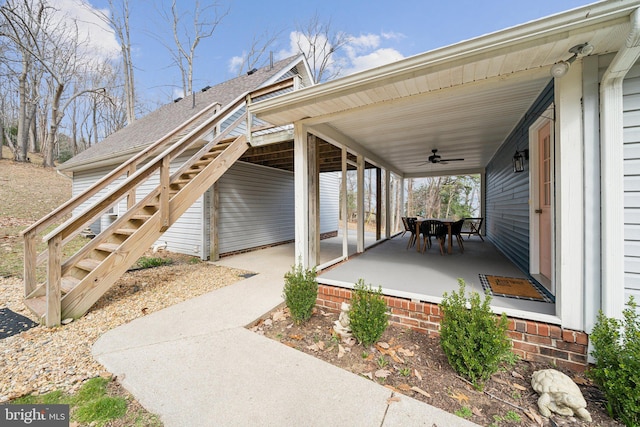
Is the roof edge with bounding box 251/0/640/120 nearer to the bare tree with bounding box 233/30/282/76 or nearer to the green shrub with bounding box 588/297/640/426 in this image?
the green shrub with bounding box 588/297/640/426

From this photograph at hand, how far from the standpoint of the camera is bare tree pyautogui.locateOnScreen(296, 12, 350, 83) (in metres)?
14.1

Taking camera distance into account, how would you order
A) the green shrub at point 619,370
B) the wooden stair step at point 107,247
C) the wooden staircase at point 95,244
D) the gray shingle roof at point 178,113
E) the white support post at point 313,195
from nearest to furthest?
the green shrub at point 619,370
the wooden staircase at point 95,244
the wooden stair step at point 107,247
the white support post at point 313,195
the gray shingle roof at point 178,113

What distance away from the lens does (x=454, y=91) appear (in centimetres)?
259

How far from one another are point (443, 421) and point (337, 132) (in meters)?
3.96

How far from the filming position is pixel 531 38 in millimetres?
1861

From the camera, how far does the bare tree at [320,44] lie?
14.1 m

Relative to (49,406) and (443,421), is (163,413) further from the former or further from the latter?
(443,421)

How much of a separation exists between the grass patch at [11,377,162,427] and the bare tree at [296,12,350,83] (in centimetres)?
1517

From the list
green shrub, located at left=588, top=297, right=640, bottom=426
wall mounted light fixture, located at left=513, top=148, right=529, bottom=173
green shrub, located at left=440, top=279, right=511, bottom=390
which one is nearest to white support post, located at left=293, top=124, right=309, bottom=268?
green shrub, located at left=440, top=279, right=511, bottom=390

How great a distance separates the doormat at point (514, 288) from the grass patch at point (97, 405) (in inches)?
125

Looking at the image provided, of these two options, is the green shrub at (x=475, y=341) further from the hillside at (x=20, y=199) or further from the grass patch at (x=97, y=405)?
the hillside at (x=20, y=199)

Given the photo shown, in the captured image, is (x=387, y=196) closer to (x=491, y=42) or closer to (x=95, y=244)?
(x=491, y=42)

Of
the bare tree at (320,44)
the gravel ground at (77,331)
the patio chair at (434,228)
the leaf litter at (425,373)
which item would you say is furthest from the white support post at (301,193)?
the bare tree at (320,44)

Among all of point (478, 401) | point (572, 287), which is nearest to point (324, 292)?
point (478, 401)
